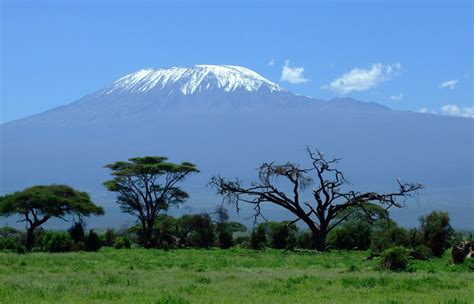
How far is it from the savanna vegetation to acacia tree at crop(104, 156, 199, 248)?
95 millimetres

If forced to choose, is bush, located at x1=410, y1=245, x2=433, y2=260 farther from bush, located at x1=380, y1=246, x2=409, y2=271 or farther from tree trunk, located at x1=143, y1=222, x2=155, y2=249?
tree trunk, located at x1=143, y1=222, x2=155, y2=249

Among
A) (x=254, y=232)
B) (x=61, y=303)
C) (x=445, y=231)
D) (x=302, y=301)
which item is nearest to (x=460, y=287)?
(x=302, y=301)

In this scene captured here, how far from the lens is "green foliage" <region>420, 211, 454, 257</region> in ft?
120

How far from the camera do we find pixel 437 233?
36688 mm

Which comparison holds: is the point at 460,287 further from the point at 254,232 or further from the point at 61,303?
the point at 254,232

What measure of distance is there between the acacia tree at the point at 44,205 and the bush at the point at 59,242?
4975 millimetres

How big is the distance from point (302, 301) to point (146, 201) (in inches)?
1675

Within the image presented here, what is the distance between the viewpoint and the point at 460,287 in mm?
19250

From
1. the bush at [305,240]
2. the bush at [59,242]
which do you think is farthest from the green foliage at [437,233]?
the bush at [59,242]

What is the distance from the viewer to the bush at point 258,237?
173 ft

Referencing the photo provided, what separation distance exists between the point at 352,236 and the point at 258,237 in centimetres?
744

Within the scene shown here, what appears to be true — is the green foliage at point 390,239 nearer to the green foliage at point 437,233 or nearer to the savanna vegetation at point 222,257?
the savanna vegetation at point 222,257

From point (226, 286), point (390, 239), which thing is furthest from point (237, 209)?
point (226, 286)

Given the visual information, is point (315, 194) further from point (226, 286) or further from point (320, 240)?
point (226, 286)
